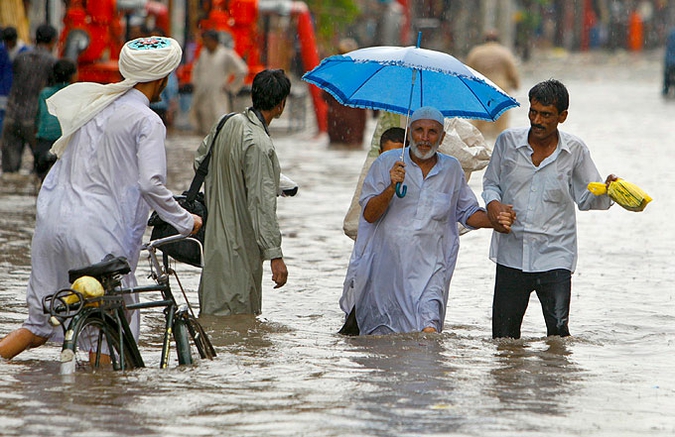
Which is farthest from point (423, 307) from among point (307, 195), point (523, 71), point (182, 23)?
point (523, 71)

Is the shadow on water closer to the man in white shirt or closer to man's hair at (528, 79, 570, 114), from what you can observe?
the man in white shirt

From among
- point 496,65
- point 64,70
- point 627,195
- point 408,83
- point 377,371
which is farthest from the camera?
point 496,65

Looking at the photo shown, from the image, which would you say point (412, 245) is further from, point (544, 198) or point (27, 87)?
point (27, 87)

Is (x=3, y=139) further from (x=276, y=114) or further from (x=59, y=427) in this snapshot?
Answer: (x=59, y=427)

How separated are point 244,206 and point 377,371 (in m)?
1.72

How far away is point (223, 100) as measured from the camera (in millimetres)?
21656

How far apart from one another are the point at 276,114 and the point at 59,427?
2.96 meters

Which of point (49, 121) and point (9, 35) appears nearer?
point (49, 121)

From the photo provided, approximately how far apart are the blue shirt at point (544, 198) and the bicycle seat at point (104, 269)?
2.16 m

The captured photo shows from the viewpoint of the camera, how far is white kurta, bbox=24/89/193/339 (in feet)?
19.6

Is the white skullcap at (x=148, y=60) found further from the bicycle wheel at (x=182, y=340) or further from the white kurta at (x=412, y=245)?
the white kurta at (x=412, y=245)

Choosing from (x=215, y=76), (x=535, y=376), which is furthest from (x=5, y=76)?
(x=535, y=376)

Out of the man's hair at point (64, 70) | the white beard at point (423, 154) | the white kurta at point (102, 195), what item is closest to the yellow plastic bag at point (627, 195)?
the white beard at point (423, 154)

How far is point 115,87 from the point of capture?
242 inches
